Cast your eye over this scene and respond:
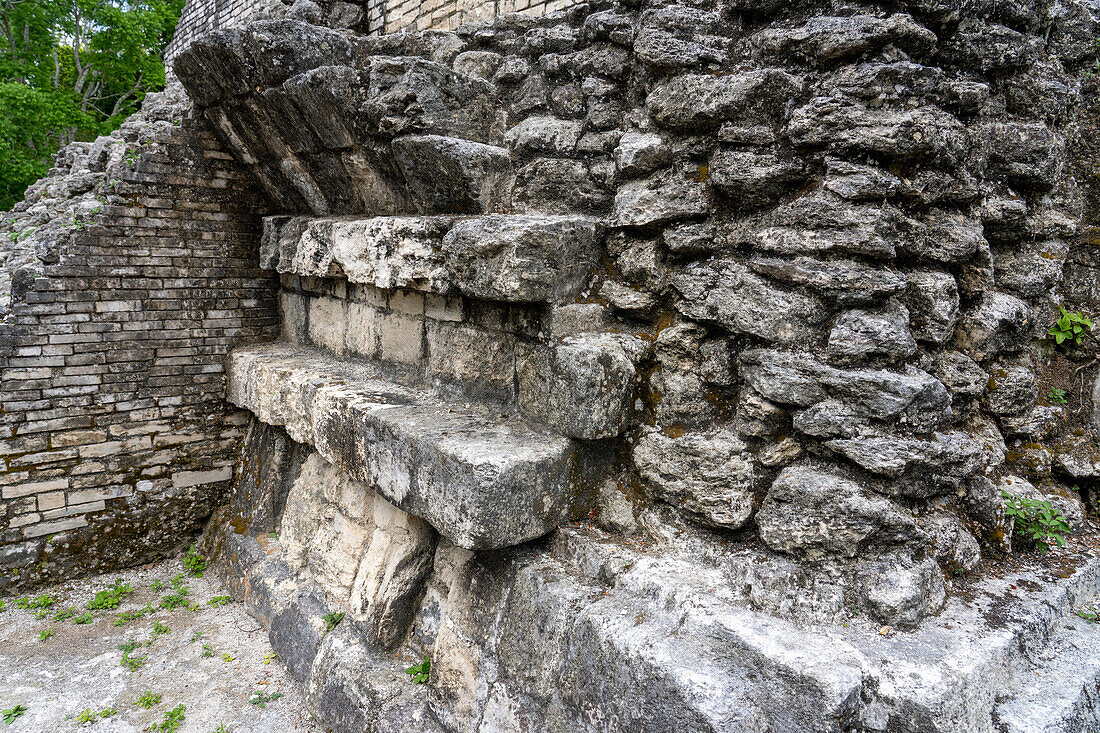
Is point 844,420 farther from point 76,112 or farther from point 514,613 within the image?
point 76,112

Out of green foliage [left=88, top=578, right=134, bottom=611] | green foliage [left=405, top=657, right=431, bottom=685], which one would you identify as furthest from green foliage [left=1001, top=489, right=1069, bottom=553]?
green foliage [left=88, top=578, right=134, bottom=611]

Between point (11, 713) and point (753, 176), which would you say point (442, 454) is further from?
point (11, 713)

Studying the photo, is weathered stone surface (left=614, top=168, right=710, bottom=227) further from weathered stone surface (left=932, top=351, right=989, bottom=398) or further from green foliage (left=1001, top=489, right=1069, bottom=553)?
green foliage (left=1001, top=489, right=1069, bottom=553)

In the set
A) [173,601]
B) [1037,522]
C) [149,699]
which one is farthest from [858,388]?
[173,601]

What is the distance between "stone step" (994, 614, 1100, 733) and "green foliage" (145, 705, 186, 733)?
3.36 metres

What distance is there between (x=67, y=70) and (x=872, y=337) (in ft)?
63.1

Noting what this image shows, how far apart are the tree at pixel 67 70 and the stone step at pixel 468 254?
11232mm

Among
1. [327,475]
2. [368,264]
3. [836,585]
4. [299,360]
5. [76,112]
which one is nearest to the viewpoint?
[836,585]

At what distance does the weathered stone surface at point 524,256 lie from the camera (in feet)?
8.40

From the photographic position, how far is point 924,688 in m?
1.66

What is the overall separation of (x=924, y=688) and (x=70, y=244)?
483cm

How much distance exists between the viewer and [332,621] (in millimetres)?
3352

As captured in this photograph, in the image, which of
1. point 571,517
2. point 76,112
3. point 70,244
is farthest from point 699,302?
point 76,112

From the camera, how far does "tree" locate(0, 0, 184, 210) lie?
1156cm
